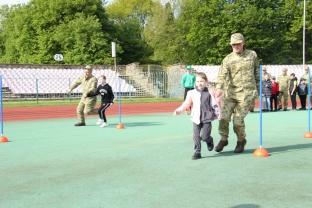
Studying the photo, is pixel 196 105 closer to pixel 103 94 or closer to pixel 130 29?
pixel 103 94

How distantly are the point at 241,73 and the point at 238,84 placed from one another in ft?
0.71

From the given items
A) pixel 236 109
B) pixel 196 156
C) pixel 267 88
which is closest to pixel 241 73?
pixel 236 109

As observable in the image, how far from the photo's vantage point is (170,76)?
33.8m

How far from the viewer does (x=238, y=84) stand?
25.3 feet

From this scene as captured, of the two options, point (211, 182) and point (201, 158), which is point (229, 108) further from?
point (211, 182)

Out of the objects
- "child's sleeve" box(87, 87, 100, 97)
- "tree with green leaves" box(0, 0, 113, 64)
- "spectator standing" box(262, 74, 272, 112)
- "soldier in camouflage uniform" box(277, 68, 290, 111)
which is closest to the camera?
"child's sleeve" box(87, 87, 100, 97)

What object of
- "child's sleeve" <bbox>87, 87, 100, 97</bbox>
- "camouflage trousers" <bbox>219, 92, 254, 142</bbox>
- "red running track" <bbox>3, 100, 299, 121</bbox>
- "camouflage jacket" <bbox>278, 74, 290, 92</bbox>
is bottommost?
"red running track" <bbox>3, 100, 299, 121</bbox>

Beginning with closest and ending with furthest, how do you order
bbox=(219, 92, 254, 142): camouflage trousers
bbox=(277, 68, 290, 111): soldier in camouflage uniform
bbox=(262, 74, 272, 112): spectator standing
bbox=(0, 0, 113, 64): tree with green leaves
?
bbox=(219, 92, 254, 142): camouflage trousers < bbox=(262, 74, 272, 112): spectator standing < bbox=(277, 68, 290, 111): soldier in camouflage uniform < bbox=(0, 0, 113, 64): tree with green leaves

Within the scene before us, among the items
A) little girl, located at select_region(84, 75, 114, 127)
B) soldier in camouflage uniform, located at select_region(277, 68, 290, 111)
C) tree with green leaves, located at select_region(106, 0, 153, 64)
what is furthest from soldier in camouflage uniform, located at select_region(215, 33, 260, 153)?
tree with green leaves, located at select_region(106, 0, 153, 64)

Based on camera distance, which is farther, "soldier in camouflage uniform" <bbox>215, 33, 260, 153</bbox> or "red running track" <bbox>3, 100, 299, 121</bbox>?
"red running track" <bbox>3, 100, 299, 121</bbox>

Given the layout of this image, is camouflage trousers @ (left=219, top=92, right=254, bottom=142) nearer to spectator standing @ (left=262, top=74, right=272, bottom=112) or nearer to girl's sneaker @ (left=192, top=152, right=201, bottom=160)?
girl's sneaker @ (left=192, top=152, right=201, bottom=160)

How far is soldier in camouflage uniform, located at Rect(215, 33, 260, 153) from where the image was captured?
7668 mm

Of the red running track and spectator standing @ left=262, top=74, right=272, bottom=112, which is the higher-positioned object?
spectator standing @ left=262, top=74, right=272, bottom=112

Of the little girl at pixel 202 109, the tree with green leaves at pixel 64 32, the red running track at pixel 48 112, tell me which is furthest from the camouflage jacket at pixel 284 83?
the tree with green leaves at pixel 64 32
